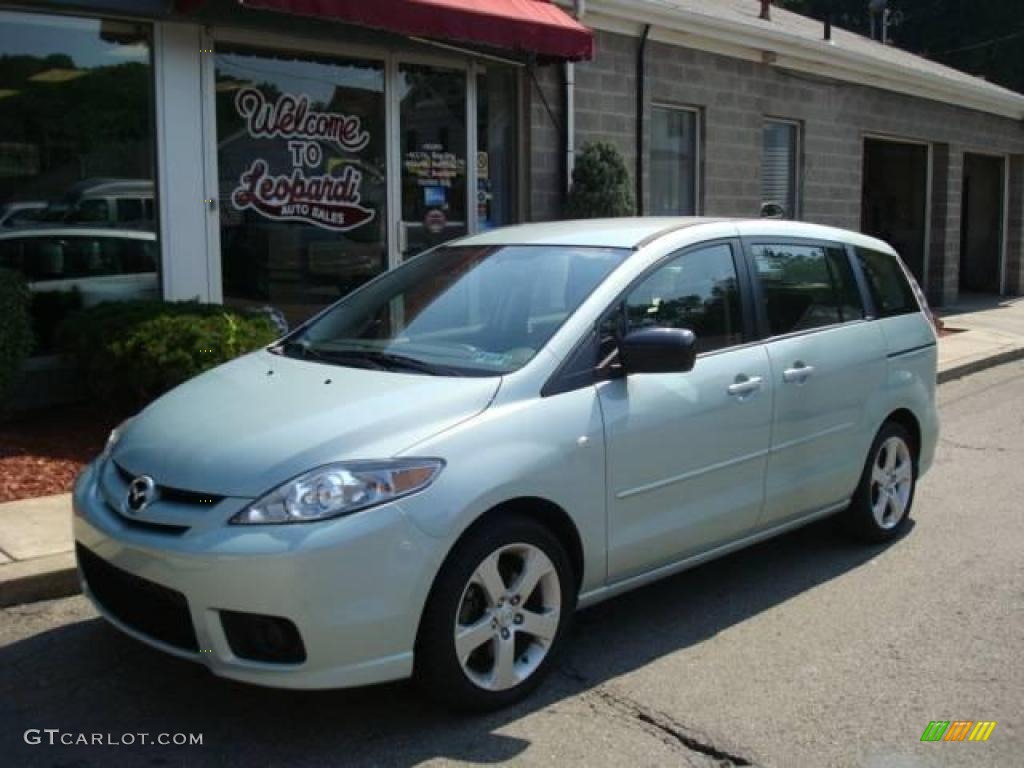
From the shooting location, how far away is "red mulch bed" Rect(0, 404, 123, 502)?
20.3 feet

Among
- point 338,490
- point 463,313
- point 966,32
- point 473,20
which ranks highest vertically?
point 966,32

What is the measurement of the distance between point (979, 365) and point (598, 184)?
514 cm

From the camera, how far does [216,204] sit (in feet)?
27.8

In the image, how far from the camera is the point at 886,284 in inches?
236

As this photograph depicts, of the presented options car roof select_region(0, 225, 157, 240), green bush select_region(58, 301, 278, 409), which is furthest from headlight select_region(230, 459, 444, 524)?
car roof select_region(0, 225, 157, 240)

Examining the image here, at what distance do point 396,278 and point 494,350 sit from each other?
3.67 ft

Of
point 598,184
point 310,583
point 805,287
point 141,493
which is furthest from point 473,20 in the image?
point 310,583

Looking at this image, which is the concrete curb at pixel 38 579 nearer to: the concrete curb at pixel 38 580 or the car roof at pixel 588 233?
the concrete curb at pixel 38 580

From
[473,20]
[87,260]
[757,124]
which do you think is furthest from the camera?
[757,124]

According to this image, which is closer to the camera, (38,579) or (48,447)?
(38,579)

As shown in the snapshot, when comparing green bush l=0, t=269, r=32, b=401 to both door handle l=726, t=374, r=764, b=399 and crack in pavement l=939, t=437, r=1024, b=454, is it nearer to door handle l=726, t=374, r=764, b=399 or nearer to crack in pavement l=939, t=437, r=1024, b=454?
door handle l=726, t=374, r=764, b=399

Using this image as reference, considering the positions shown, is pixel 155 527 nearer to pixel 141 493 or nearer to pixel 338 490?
pixel 141 493

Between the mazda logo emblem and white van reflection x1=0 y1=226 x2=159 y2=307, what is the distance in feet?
15.5

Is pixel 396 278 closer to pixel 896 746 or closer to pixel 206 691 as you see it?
pixel 206 691
